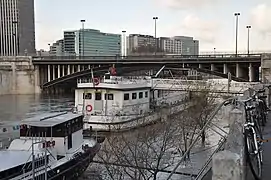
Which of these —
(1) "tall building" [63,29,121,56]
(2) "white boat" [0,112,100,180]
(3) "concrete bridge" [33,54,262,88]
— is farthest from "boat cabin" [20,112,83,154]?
(1) "tall building" [63,29,121,56]

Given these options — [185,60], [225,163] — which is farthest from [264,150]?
[185,60]

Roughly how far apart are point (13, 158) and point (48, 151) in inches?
82.8

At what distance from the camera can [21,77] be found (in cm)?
8362

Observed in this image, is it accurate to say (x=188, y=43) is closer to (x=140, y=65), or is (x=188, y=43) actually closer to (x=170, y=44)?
(x=170, y=44)

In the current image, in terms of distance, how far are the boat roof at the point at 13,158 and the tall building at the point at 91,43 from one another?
4789 inches

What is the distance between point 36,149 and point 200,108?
1578 cm

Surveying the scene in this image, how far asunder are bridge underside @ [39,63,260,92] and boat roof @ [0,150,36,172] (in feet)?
142

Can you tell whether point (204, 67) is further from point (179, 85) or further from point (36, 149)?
point (36, 149)

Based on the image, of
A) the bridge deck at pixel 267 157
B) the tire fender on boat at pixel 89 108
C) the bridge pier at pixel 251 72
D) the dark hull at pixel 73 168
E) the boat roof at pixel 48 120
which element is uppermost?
the bridge pier at pixel 251 72

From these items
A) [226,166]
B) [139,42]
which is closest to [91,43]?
[139,42]

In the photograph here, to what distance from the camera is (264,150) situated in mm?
8781

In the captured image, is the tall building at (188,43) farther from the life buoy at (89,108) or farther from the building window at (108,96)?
the life buoy at (89,108)

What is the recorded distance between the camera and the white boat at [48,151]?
16766 millimetres

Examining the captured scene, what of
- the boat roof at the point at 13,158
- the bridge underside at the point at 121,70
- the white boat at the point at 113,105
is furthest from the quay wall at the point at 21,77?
the boat roof at the point at 13,158
